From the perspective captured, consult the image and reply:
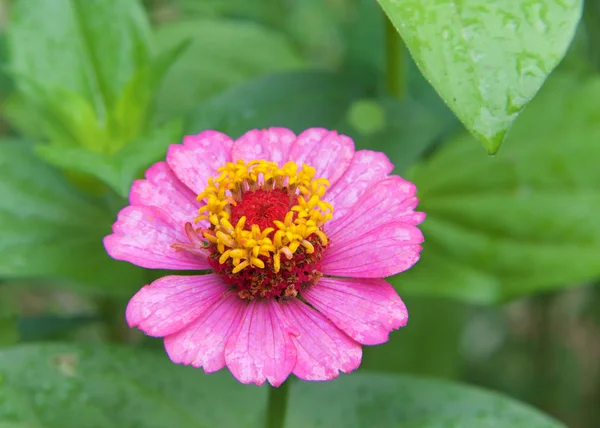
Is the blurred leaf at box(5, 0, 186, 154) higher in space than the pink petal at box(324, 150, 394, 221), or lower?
higher

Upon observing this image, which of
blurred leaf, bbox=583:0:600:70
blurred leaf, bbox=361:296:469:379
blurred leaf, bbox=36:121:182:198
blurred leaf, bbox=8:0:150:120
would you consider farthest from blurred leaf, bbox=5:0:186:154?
blurred leaf, bbox=583:0:600:70

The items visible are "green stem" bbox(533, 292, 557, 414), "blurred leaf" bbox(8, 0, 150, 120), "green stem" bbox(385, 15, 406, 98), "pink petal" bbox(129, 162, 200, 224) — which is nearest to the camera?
"pink petal" bbox(129, 162, 200, 224)

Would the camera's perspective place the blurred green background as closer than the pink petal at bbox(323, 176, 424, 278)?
No

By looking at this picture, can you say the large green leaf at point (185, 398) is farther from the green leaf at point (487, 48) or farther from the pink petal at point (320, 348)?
the green leaf at point (487, 48)

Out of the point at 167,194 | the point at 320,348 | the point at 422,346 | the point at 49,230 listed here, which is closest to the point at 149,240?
the point at 167,194

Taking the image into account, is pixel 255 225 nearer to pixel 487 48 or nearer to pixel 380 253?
pixel 380 253

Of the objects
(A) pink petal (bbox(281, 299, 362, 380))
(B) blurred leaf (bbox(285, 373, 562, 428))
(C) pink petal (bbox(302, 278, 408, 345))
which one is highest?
(C) pink petal (bbox(302, 278, 408, 345))

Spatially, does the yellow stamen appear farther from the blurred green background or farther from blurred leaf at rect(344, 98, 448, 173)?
blurred leaf at rect(344, 98, 448, 173)

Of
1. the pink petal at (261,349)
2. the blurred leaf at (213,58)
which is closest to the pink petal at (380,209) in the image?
the pink petal at (261,349)
